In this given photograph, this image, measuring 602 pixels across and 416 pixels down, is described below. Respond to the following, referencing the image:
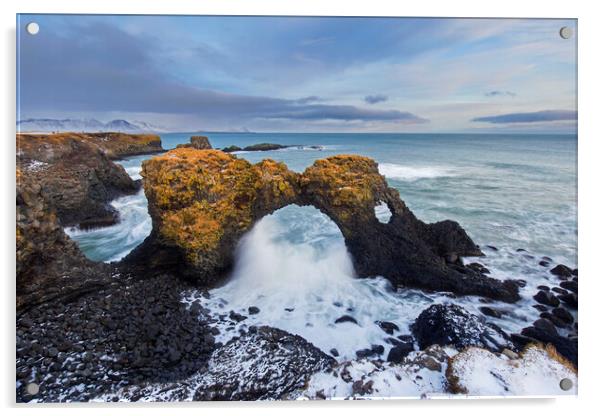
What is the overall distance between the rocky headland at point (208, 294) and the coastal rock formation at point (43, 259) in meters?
0.01

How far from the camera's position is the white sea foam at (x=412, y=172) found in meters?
3.76

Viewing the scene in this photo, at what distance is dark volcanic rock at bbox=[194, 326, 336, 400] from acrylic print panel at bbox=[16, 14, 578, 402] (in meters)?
0.02

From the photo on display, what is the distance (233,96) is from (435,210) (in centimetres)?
305

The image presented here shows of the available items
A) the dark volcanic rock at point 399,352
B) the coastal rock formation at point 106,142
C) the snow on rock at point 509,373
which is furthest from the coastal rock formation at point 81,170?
the snow on rock at point 509,373

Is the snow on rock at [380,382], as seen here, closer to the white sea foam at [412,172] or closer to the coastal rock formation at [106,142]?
the white sea foam at [412,172]

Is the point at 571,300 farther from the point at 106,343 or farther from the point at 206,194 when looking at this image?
the point at 106,343

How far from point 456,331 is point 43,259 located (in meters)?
4.97

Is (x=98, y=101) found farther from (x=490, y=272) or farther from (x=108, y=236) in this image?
(x=490, y=272)

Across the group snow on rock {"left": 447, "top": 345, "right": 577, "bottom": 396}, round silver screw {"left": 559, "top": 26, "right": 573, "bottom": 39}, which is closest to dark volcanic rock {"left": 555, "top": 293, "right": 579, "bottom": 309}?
snow on rock {"left": 447, "top": 345, "right": 577, "bottom": 396}

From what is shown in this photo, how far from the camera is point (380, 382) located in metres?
3.18

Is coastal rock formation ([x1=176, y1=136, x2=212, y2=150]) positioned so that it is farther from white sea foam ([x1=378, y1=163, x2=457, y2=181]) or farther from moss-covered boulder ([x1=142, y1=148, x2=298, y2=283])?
white sea foam ([x1=378, y1=163, x2=457, y2=181])

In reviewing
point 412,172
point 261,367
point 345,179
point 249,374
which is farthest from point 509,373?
point 345,179

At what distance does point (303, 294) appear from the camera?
3.87 meters

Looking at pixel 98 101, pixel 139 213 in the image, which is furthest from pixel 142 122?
pixel 139 213
